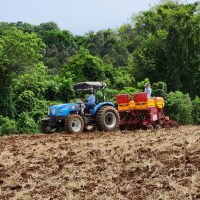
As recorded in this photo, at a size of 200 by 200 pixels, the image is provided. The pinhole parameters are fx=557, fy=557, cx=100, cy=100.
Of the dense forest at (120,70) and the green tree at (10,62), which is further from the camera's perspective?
the dense forest at (120,70)

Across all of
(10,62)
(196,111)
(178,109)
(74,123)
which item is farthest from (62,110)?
(196,111)

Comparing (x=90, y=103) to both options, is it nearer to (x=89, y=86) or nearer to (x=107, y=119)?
(x=89, y=86)

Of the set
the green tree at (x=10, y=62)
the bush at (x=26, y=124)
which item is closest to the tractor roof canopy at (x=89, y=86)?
the bush at (x=26, y=124)

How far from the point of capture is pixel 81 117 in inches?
724

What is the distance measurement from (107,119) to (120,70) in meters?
35.7

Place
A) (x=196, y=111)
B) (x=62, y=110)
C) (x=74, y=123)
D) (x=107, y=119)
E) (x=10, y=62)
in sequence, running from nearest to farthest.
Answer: (x=74, y=123) → (x=62, y=110) → (x=107, y=119) → (x=10, y=62) → (x=196, y=111)

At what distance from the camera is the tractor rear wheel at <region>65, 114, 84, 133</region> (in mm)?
17875

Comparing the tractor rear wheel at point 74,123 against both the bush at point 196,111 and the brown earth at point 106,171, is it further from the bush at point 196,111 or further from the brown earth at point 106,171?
the bush at point 196,111

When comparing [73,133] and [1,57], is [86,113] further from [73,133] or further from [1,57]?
[1,57]

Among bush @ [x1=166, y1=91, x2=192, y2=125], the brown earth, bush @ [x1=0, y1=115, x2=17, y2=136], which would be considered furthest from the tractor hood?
bush @ [x1=166, y1=91, x2=192, y2=125]

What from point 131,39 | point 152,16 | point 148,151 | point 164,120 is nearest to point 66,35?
point 131,39

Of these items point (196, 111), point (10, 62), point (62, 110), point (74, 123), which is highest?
point (10, 62)

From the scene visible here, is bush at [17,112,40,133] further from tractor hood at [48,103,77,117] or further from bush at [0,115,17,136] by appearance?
tractor hood at [48,103,77,117]

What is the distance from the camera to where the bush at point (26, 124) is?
95.2 feet
